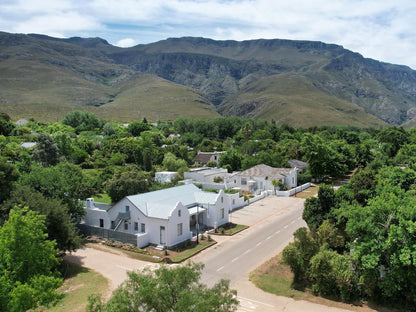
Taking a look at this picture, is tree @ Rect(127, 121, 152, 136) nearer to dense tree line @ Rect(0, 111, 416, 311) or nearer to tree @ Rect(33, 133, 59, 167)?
dense tree line @ Rect(0, 111, 416, 311)

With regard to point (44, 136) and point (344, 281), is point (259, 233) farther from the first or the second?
point (44, 136)

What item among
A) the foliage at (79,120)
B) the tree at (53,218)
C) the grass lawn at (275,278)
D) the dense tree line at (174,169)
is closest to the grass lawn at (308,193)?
the dense tree line at (174,169)

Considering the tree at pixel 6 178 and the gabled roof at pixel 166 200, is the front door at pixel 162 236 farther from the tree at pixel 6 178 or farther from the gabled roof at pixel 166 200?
the tree at pixel 6 178

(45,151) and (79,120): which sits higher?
(79,120)

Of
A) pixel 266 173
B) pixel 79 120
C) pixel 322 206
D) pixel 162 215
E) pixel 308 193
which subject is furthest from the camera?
pixel 79 120

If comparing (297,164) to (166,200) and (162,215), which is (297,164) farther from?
(162,215)

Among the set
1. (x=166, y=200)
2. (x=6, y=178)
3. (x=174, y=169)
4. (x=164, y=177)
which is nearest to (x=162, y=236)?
(x=166, y=200)
